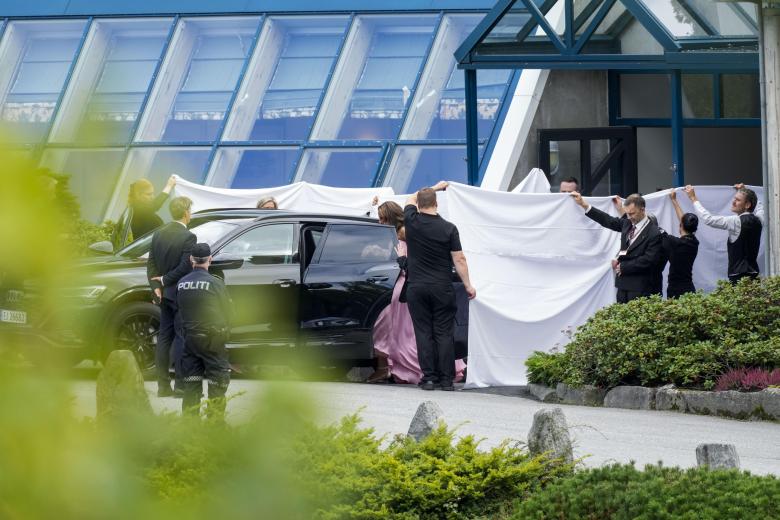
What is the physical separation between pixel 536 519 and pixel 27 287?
4693 millimetres

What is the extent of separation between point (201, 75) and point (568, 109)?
6718 millimetres

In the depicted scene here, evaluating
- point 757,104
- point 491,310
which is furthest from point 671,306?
point 757,104

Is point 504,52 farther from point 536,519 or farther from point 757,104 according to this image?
point 536,519

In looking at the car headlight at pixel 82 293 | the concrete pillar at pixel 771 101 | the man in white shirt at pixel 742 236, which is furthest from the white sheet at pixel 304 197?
the car headlight at pixel 82 293

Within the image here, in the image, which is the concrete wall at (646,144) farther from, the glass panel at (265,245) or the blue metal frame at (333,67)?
the glass panel at (265,245)

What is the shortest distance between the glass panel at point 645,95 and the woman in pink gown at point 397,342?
9.87m

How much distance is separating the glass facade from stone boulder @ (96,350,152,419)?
19.6 meters

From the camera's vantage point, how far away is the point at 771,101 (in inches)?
549

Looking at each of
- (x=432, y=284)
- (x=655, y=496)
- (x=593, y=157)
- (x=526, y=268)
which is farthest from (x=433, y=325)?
(x=593, y=157)

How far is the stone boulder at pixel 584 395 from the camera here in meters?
12.4

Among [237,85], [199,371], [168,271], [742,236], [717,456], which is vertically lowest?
[717,456]

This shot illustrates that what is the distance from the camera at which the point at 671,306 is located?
12664 mm

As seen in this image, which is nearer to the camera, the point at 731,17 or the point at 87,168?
the point at 87,168

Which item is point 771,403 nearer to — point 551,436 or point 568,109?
Answer: point 551,436
